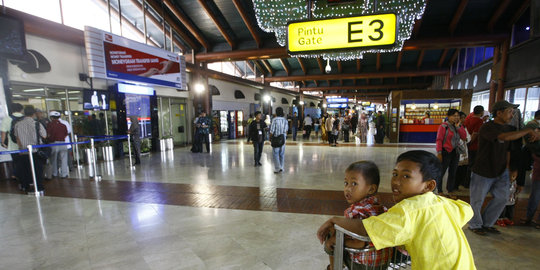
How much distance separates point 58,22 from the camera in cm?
677

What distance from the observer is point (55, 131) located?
20.3 ft

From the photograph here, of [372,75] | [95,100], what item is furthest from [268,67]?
[95,100]

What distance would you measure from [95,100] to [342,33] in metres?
8.00

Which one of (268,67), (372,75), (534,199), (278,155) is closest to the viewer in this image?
(534,199)

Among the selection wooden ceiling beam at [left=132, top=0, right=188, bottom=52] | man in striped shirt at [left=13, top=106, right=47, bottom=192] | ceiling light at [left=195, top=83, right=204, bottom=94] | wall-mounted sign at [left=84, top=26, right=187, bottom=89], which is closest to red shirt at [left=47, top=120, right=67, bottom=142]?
man in striped shirt at [left=13, top=106, right=47, bottom=192]

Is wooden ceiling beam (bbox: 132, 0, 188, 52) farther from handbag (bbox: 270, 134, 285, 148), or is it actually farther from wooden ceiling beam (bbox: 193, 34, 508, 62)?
handbag (bbox: 270, 134, 285, 148)

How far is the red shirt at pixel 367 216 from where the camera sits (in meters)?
1.23

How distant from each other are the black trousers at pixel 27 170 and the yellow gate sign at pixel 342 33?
215 inches

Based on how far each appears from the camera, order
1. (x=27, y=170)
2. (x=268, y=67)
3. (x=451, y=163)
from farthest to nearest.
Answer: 1. (x=268, y=67)
2. (x=27, y=170)
3. (x=451, y=163)

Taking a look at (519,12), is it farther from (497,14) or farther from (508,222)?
(508,222)

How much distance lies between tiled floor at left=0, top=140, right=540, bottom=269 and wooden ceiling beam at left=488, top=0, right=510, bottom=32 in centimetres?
730

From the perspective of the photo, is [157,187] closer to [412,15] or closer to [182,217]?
[182,217]

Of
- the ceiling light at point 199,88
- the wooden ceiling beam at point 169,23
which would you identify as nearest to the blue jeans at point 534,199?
the wooden ceiling beam at point 169,23

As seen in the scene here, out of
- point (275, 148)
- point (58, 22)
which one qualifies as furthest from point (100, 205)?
point (58, 22)
